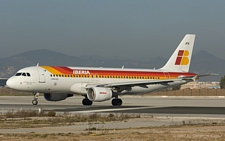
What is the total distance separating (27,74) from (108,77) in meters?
8.79

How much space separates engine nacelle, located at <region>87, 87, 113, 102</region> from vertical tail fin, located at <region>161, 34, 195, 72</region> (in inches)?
516

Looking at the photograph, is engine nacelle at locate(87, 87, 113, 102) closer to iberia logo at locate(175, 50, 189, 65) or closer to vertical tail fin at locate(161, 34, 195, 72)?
vertical tail fin at locate(161, 34, 195, 72)

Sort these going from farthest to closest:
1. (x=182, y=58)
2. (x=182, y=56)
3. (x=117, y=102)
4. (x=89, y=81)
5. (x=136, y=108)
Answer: (x=182, y=56), (x=182, y=58), (x=89, y=81), (x=117, y=102), (x=136, y=108)

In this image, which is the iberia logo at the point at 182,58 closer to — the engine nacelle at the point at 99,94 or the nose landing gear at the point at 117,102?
the nose landing gear at the point at 117,102

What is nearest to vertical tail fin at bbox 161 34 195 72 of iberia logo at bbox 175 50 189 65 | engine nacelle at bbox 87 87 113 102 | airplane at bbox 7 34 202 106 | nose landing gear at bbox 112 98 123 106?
iberia logo at bbox 175 50 189 65

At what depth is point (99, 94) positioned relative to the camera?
1935 inches

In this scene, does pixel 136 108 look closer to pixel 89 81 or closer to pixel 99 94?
pixel 99 94

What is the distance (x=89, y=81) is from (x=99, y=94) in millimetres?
3851

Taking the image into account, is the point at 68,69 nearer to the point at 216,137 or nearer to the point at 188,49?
the point at 188,49

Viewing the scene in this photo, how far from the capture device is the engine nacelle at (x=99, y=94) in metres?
49.1

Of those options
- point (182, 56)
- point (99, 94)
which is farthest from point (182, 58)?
point (99, 94)

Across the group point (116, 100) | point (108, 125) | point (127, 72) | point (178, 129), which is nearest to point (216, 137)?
point (178, 129)

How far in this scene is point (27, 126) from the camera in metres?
27.2

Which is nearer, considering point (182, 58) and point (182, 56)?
point (182, 58)
